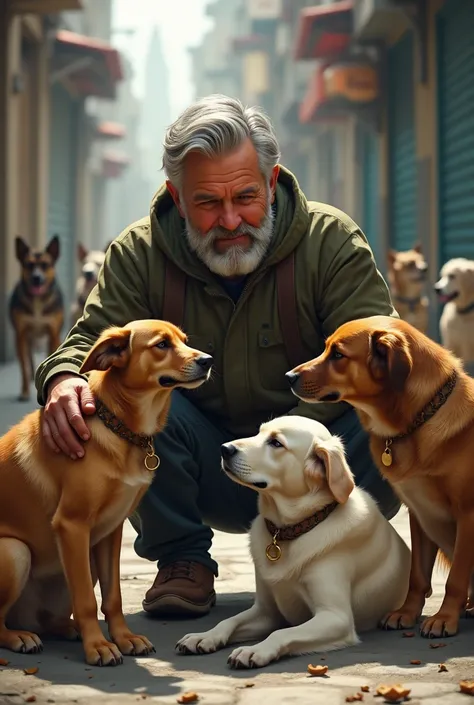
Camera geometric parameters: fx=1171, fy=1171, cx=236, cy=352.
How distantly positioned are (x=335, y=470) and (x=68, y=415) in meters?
0.86

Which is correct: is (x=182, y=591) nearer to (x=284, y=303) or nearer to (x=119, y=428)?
(x=119, y=428)

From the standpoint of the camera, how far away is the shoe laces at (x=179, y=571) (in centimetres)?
430

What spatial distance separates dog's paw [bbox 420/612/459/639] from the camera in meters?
3.72

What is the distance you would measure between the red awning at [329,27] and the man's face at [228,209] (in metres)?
16.3

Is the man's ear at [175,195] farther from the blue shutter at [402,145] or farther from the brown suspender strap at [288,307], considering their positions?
the blue shutter at [402,145]

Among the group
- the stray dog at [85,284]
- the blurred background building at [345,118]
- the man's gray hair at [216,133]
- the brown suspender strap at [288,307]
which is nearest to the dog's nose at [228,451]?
the brown suspender strap at [288,307]

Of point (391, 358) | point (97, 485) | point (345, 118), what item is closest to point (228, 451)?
point (97, 485)

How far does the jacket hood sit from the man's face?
0.06 meters

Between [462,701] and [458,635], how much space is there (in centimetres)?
69

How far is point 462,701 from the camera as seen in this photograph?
307 cm

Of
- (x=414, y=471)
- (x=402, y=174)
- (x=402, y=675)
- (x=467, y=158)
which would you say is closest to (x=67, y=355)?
(x=414, y=471)

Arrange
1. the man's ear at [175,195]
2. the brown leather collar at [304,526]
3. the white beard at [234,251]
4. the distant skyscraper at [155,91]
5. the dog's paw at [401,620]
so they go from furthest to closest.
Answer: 1. the distant skyscraper at [155,91]
2. the man's ear at [175,195]
3. the white beard at [234,251]
4. the dog's paw at [401,620]
5. the brown leather collar at [304,526]

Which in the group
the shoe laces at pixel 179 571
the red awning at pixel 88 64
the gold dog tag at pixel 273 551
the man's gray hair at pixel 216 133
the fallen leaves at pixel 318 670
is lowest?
the shoe laces at pixel 179 571

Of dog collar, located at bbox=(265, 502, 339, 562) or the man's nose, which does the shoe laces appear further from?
the man's nose
